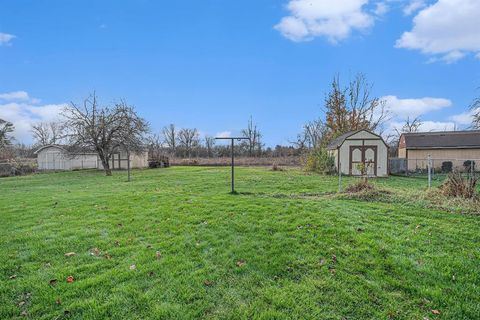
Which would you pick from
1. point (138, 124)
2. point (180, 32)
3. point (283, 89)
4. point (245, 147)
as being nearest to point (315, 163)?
point (283, 89)

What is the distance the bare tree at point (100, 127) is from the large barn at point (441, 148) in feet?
78.2

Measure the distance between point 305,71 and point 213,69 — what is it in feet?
20.0

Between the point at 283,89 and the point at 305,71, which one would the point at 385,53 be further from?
the point at 283,89

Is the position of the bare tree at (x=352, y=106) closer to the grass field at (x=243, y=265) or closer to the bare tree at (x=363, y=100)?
the bare tree at (x=363, y=100)

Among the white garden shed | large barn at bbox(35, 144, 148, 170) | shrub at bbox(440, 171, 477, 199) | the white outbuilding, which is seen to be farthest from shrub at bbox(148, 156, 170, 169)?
shrub at bbox(440, 171, 477, 199)

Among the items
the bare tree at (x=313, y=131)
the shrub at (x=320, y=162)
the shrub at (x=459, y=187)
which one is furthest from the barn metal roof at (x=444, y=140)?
the shrub at (x=459, y=187)

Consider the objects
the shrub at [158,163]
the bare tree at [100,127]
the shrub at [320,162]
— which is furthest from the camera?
the shrub at [158,163]

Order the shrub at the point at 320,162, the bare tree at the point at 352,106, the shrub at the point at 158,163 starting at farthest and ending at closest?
the shrub at the point at 158,163 → the bare tree at the point at 352,106 → the shrub at the point at 320,162

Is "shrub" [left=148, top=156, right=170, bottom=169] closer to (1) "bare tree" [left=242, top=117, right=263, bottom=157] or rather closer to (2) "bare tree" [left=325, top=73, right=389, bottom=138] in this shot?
(1) "bare tree" [left=242, top=117, right=263, bottom=157]

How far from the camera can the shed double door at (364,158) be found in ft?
60.9

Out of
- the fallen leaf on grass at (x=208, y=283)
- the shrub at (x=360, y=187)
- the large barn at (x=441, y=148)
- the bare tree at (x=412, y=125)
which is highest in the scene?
the bare tree at (x=412, y=125)

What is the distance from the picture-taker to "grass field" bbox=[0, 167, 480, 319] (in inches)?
106

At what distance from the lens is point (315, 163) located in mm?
20953

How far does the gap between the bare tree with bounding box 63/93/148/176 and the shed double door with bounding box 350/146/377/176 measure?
17.1 m
